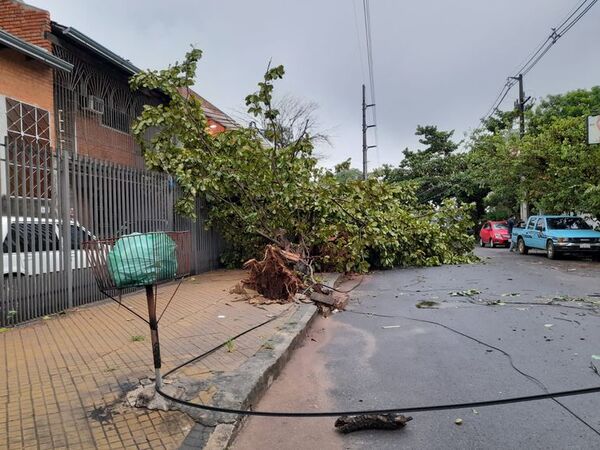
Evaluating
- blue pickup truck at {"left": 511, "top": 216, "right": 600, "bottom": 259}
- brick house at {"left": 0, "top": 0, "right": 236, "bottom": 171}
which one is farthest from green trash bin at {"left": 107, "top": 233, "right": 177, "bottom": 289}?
blue pickup truck at {"left": 511, "top": 216, "right": 600, "bottom": 259}

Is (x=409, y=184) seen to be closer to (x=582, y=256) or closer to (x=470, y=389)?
(x=582, y=256)

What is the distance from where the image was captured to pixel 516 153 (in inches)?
827

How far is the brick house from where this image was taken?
441 inches

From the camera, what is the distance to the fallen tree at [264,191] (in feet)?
36.3

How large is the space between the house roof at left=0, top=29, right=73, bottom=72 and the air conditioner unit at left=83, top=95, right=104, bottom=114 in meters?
2.23

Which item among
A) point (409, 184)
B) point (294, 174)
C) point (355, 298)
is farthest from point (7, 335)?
point (409, 184)

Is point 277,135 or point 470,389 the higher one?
point 277,135

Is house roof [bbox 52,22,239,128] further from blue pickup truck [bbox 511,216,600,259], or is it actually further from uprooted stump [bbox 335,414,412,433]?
blue pickup truck [bbox 511,216,600,259]

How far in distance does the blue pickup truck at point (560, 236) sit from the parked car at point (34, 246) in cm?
1651

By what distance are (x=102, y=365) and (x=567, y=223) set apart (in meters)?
19.0

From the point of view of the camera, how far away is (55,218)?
702 centimetres

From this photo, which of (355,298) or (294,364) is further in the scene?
(355,298)

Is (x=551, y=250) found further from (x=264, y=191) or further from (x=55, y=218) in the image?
(x=55, y=218)

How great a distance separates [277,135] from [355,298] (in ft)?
14.0
